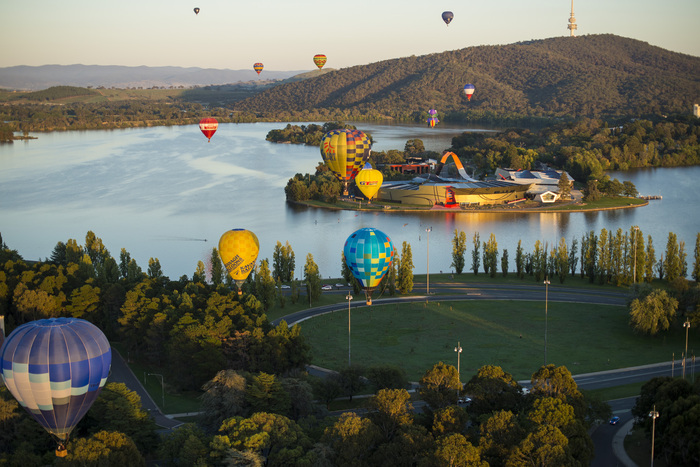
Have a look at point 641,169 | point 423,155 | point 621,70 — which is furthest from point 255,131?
point 621,70

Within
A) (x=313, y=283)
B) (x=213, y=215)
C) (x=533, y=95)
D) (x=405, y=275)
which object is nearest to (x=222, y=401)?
(x=313, y=283)

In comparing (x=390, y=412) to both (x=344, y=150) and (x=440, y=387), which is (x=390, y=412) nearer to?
(x=440, y=387)

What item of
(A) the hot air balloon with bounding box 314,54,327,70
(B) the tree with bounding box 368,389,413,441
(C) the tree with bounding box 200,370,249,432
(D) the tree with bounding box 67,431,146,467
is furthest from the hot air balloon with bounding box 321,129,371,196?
(A) the hot air balloon with bounding box 314,54,327,70

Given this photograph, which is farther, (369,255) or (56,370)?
(369,255)

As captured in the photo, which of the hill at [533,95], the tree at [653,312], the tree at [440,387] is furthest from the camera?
the hill at [533,95]

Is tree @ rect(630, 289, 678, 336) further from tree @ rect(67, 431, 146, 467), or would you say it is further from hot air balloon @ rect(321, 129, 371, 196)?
hot air balloon @ rect(321, 129, 371, 196)

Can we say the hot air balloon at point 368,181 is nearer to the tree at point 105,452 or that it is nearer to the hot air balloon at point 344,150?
the hot air balloon at point 344,150

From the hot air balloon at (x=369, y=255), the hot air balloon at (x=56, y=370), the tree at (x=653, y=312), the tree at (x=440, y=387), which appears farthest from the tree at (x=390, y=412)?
the tree at (x=653, y=312)
